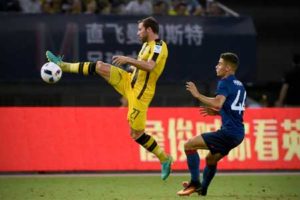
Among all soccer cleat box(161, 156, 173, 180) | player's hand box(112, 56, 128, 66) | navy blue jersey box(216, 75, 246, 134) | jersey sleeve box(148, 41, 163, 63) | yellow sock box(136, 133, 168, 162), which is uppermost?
player's hand box(112, 56, 128, 66)

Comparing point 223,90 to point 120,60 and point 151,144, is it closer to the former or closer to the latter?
point 120,60

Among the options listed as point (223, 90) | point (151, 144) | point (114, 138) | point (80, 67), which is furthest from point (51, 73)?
point (114, 138)

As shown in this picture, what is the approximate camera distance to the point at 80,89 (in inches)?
790

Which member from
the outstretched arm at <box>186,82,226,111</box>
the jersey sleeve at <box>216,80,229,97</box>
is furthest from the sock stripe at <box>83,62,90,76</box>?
the jersey sleeve at <box>216,80,229,97</box>

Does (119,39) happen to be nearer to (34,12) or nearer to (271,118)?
(34,12)

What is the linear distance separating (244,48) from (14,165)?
20.8ft

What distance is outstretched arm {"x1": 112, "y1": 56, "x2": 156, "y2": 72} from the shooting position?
11641 millimetres

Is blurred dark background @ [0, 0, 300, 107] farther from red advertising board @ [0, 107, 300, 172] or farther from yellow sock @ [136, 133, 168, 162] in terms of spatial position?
yellow sock @ [136, 133, 168, 162]

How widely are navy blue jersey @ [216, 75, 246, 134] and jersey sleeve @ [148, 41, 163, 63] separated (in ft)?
4.34

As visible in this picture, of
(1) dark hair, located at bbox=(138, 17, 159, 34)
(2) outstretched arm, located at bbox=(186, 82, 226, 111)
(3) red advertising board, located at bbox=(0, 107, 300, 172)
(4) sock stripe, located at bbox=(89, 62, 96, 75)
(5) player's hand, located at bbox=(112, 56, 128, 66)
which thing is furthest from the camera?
(3) red advertising board, located at bbox=(0, 107, 300, 172)

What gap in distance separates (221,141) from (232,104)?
535mm

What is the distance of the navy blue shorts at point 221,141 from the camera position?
11320 mm

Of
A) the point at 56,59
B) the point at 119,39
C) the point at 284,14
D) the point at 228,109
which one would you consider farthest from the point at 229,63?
the point at 284,14

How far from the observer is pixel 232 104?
11.2 meters
